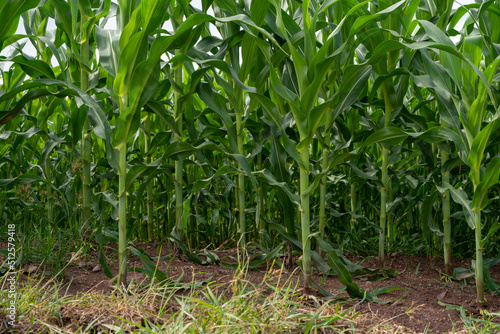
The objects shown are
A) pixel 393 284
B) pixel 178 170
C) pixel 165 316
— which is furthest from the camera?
pixel 178 170

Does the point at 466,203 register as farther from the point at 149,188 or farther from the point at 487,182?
the point at 149,188

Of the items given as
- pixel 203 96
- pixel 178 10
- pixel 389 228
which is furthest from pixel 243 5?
pixel 389 228

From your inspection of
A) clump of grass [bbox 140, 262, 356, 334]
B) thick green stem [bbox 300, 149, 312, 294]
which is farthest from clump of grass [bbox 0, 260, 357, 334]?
thick green stem [bbox 300, 149, 312, 294]

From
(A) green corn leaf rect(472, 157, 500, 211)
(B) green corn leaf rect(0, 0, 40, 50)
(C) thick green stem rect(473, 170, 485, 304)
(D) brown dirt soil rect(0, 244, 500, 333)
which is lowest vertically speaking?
(D) brown dirt soil rect(0, 244, 500, 333)

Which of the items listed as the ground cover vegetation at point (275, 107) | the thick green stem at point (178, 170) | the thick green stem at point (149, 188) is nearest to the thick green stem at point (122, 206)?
the ground cover vegetation at point (275, 107)

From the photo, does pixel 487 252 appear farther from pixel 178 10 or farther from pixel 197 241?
pixel 178 10

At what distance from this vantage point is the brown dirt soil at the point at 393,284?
189 cm

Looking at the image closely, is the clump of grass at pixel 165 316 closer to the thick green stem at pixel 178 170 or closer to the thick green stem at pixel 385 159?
the thick green stem at pixel 178 170

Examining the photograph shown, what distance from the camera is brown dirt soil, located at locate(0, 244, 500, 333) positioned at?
1888 millimetres

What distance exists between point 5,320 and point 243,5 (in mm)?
2129

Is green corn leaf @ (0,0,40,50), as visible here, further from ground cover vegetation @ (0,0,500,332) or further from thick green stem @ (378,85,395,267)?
thick green stem @ (378,85,395,267)

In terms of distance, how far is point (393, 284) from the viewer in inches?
98.6

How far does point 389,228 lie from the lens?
3.16 metres

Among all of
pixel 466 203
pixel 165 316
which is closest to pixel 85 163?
pixel 165 316
